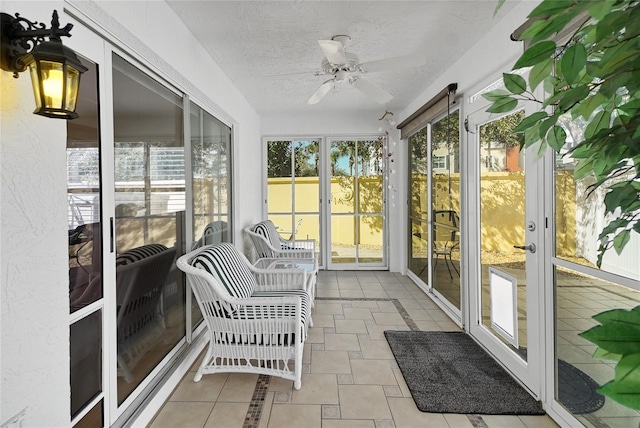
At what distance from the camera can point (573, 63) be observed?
0.47 meters

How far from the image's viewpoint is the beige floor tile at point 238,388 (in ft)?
7.18

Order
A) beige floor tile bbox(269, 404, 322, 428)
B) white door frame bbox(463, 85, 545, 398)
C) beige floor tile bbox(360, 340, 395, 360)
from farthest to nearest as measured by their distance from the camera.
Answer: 1. beige floor tile bbox(360, 340, 395, 360)
2. white door frame bbox(463, 85, 545, 398)
3. beige floor tile bbox(269, 404, 322, 428)

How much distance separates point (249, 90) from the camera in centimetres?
412

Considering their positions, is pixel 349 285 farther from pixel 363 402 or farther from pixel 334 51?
pixel 334 51

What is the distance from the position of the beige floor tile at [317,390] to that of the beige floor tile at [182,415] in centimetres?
55

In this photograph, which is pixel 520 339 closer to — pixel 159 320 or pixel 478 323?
pixel 478 323

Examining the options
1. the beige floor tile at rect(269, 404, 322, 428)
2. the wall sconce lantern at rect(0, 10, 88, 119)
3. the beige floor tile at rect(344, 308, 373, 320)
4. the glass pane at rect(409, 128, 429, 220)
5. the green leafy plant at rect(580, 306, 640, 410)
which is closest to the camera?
the green leafy plant at rect(580, 306, 640, 410)

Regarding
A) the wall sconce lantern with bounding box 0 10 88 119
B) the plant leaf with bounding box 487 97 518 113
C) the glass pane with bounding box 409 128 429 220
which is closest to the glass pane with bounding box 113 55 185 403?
the wall sconce lantern with bounding box 0 10 88 119

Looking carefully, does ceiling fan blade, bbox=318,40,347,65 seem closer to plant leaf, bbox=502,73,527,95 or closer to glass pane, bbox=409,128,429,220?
plant leaf, bbox=502,73,527,95

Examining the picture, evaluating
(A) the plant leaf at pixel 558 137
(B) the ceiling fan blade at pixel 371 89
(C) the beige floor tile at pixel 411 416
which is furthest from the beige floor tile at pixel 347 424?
(B) the ceiling fan blade at pixel 371 89

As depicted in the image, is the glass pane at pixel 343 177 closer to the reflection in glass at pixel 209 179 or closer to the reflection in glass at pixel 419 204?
the reflection in glass at pixel 419 204

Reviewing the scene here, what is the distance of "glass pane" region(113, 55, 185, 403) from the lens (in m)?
1.82

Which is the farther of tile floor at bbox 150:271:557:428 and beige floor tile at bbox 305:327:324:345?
beige floor tile at bbox 305:327:324:345

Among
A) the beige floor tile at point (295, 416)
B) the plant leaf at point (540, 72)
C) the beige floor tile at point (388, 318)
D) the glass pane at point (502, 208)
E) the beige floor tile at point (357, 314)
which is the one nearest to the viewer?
the plant leaf at point (540, 72)
